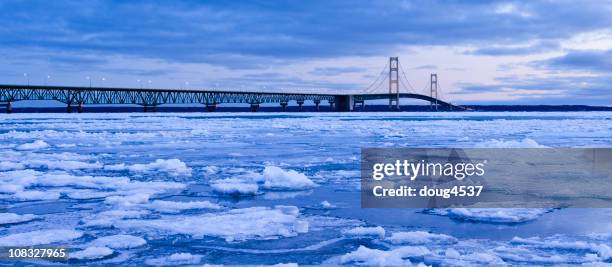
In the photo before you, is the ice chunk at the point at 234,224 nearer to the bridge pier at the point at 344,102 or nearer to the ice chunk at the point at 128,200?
the ice chunk at the point at 128,200

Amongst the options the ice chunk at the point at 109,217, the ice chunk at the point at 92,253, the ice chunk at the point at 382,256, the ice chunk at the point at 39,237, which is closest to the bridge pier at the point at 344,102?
the ice chunk at the point at 109,217

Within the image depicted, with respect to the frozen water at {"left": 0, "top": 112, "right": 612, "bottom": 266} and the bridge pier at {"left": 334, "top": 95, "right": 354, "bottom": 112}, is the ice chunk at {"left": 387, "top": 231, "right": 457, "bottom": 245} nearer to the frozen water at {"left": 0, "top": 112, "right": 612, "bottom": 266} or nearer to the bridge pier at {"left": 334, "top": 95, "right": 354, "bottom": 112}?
the frozen water at {"left": 0, "top": 112, "right": 612, "bottom": 266}

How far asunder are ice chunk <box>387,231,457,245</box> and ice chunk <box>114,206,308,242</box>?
1044 millimetres

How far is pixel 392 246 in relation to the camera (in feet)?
20.7

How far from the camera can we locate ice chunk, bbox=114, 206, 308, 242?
6.80 metres

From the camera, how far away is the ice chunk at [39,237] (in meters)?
6.22

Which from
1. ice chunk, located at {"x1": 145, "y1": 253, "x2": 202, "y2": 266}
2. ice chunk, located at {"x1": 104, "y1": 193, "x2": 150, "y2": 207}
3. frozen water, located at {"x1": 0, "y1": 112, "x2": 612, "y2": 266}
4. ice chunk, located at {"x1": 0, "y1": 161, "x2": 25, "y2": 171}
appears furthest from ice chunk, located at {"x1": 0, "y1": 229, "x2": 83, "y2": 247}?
ice chunk, located at {"x1": 0, "y1": 161, "x2": 25, "y2": 171}

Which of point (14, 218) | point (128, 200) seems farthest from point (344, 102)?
point (14, 218)

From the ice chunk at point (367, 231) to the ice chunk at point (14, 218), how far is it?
388 centimetres

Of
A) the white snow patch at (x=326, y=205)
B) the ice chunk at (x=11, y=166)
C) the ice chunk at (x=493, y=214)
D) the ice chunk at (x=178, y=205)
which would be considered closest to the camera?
the ice chunk at (x=493, y=214)

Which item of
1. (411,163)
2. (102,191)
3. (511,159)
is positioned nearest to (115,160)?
(102,191)

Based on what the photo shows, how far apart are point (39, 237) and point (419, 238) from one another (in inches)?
157

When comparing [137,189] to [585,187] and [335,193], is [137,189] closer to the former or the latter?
[335,193]

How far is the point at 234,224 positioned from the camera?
7145mm
